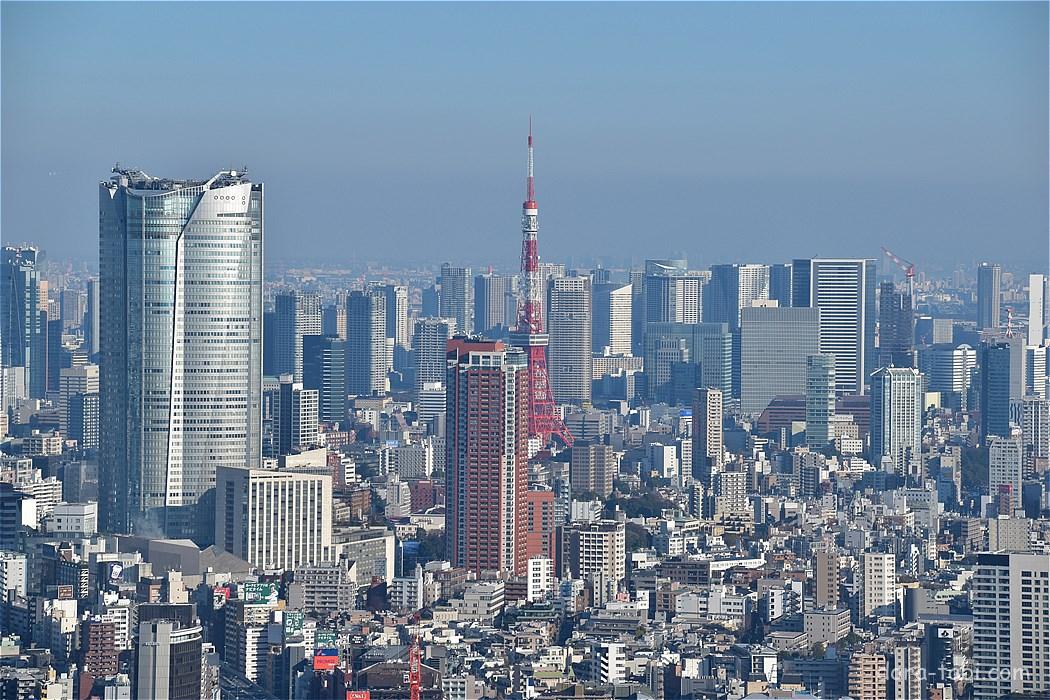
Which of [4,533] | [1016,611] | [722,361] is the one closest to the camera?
[1016,611]

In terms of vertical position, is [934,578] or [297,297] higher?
[297,297]

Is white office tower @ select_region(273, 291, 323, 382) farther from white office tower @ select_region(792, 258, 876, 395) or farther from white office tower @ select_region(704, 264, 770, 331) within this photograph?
white office tower @ select_region(792, 258, 876, 395)

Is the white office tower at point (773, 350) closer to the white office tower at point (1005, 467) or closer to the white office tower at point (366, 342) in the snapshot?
the white office tower at point (366, 342)

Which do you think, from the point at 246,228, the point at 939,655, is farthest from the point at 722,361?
the point at 939,655

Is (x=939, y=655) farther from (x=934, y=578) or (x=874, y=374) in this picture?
(x=874, y=374)

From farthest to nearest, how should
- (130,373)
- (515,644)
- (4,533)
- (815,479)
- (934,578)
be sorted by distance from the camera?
1. (815,479)
2. (130,373)
3. (4,533)
4. (934,578)
5. (515,644)

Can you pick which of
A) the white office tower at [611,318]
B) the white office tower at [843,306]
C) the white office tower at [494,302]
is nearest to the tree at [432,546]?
the white office tower at [494,302]

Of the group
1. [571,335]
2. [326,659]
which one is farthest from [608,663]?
[571,335]
